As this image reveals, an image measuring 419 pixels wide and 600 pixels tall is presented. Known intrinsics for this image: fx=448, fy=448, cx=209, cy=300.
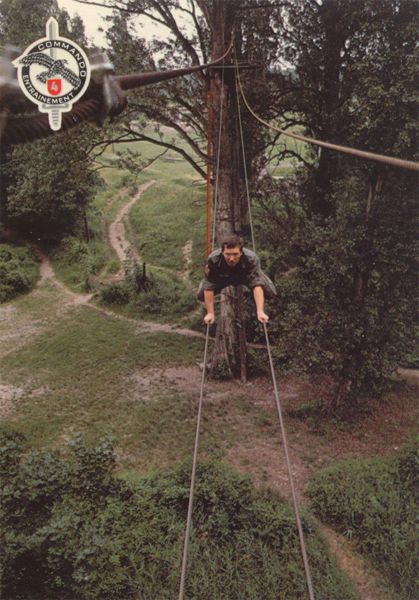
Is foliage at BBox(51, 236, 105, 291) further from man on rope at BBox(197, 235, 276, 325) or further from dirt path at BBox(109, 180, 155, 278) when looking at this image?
man on rope at BBox(197, 235, 276, 325)

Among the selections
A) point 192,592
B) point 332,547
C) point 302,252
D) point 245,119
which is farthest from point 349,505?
point 245,119

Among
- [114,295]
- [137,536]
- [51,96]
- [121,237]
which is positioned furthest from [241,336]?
[121,237]

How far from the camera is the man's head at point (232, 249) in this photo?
536cm

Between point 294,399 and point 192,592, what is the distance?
690cm

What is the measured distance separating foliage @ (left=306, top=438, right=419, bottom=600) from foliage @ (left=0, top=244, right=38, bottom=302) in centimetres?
1534

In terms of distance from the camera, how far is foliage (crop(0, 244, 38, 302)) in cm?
1927

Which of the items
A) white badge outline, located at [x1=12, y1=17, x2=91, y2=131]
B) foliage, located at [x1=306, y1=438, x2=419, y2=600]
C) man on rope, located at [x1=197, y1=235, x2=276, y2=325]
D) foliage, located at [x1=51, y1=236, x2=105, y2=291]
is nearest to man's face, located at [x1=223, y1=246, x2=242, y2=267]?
man on rope, located at [x1=197, y1=235, x2=276, y2=325]

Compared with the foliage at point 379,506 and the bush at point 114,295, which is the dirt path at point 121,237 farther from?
the foliage at point 379,506

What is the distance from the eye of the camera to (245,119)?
13242 millimetres

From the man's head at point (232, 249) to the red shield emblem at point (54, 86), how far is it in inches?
103

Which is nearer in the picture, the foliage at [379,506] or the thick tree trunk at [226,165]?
the foliage at [379,506]

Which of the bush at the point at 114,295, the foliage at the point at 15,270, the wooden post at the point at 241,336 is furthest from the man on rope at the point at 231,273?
the foliage at the point at 15,270

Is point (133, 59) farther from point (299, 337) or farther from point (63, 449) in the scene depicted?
point (63, 449)

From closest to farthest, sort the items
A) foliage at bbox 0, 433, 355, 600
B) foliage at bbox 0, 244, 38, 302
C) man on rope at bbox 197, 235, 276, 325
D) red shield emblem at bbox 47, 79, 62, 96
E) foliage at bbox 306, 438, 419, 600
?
red shield emblem at bbox 47, 79, 62, 96 → man on rope at bbox 197, 235, 276, 325 → foliage at bbox 0, 433, 355, 600 → foliage at bbox 306, 438, 419, 600 → foliage at bbox 0, 244, 38, 302
